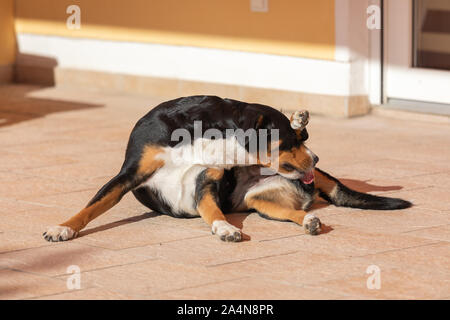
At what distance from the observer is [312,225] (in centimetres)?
483

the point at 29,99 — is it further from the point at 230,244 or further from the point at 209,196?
the point at 230,244

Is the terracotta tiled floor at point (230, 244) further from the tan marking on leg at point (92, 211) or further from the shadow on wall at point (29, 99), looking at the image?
the shadow on wall at point (29, 99)

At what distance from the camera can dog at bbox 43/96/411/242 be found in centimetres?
492

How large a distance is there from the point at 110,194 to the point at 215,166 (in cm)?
57

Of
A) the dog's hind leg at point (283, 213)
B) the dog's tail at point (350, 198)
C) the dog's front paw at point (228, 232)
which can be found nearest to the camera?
the dog's front paw at point (228, 232)

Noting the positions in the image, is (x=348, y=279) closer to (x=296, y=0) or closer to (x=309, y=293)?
(x=309, y=293)

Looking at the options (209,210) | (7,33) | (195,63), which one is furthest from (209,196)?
(7,33)

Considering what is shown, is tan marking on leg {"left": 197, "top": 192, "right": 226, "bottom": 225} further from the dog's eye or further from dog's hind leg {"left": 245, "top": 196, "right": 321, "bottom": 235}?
the dog's eye

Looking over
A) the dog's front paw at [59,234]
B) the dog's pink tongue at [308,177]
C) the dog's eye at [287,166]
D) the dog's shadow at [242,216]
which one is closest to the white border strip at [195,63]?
the dog's shadow at [242,216]

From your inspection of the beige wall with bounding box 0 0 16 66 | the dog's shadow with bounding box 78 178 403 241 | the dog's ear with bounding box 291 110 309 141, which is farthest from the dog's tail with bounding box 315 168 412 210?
the beige wall with bounding box 0 0 16 66

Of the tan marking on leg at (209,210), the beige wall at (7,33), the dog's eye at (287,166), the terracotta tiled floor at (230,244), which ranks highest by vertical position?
the beige wall at (7,33)

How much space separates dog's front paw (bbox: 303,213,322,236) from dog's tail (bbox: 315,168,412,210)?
51cm

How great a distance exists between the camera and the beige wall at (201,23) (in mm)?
8164

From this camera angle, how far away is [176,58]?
29.9ft
